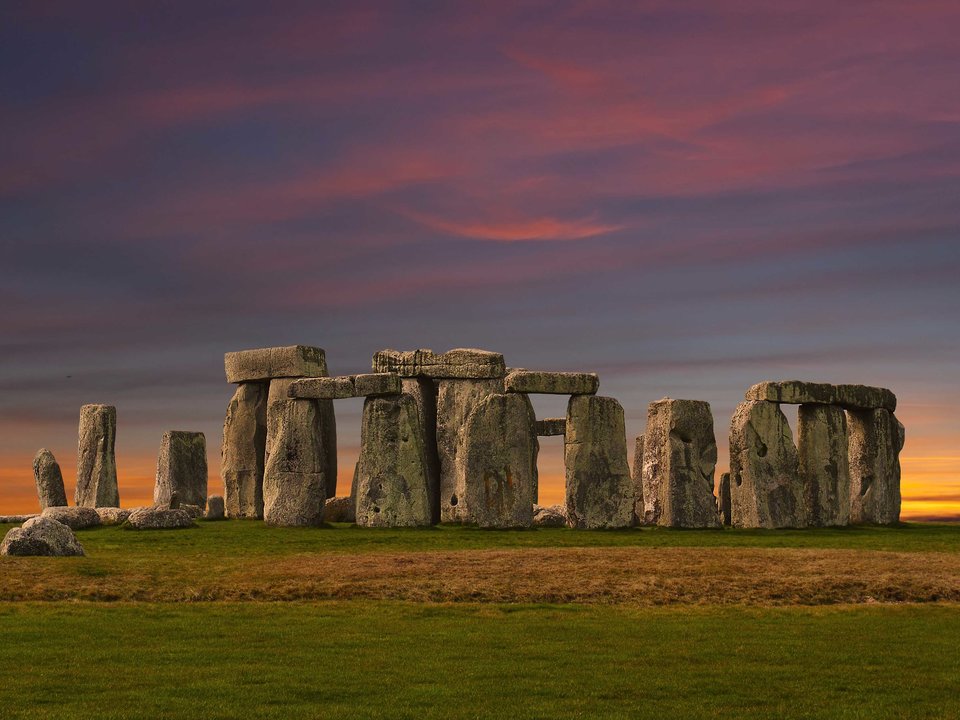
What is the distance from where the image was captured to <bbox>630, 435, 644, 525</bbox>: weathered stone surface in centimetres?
3016

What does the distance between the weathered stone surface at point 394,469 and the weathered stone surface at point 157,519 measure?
4.07 meters

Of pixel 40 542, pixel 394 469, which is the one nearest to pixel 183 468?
pixel 394 469

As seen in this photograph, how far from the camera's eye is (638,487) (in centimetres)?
3147

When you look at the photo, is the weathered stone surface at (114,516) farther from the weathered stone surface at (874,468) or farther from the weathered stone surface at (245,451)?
the weathered stone surface at (874,468)

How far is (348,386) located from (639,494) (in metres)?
7.76

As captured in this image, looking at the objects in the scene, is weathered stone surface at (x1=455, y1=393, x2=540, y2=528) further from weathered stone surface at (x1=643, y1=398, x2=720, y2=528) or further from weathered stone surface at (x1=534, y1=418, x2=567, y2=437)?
weathered stone surface at (x1=534, y1=418, x2=567, y2=437)

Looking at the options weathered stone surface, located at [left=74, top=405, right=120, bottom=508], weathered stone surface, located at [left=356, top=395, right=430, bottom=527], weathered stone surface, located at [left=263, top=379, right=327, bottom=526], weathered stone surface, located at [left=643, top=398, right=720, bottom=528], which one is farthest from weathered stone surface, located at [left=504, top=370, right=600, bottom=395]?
weathered stone surface, located at [left=74, top=405, right=120, bottom=508]

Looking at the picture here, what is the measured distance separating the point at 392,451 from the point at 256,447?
24.3 feet

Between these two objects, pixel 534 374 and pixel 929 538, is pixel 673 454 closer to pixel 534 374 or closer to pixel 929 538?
pixel 534 374

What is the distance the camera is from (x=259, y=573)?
1866 cm

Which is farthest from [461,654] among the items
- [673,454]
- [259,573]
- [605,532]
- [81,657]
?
[673,454]

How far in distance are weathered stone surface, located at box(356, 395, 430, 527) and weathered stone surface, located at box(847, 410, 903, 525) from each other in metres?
11.5

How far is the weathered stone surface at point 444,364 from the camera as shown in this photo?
31.9 m

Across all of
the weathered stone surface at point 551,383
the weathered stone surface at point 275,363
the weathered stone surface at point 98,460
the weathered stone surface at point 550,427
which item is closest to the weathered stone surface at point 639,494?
the weathered stone surface at point 551,383
